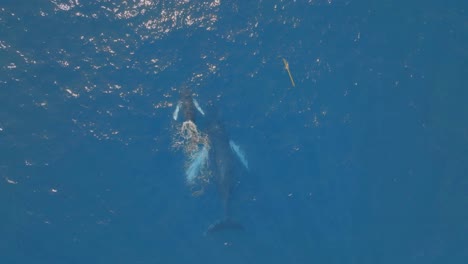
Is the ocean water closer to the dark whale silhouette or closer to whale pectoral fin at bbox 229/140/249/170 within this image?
whale pectoral fin at bbox 229/140/249/170

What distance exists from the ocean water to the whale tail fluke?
7.9 inches

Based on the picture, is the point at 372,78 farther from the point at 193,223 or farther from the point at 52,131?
the point at 52,131

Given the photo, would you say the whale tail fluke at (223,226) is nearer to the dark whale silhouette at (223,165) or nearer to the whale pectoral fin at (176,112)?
the dark whale silhouette at (223,165)

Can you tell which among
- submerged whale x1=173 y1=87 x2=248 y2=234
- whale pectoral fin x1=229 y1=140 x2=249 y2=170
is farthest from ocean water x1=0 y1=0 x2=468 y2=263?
submerged whale x1=173 y1=87 x2=248 y2=234

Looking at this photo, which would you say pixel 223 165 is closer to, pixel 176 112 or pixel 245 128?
pixel 245 128

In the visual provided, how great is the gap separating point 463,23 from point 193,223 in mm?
10771

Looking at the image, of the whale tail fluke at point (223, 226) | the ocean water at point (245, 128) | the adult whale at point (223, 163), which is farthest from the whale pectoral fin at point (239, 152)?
the whale tail fluke at point (223, 226)

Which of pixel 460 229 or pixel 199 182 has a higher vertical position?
pixel 199 182

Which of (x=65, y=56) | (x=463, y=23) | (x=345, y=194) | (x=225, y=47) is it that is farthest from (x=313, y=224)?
(x=65, y=56)

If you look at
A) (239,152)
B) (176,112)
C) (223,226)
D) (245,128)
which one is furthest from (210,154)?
(223,226)

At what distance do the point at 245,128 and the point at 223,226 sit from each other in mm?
3083

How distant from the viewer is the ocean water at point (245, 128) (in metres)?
15.7

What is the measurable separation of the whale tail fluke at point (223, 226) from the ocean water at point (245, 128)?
20 centimetres

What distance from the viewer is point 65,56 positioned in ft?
51.8
